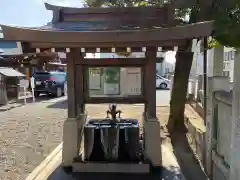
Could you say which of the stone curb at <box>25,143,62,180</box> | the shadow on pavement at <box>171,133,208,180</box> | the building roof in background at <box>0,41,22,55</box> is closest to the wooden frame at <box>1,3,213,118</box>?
the stone curb at <box>25,143,62,180</box>

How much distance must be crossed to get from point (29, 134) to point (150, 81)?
5.83 metres

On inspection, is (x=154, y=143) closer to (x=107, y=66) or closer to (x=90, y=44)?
(x=107, y=66)

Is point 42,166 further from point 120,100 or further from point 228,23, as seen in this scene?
point 228,23

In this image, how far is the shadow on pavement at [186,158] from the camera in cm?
741

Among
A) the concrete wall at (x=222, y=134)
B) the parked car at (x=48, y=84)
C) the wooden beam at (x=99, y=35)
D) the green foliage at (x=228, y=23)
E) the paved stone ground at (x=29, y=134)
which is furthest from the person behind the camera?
the parked car at (x=48, y=84)

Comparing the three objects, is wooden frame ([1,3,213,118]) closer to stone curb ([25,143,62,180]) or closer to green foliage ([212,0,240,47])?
green foliage ([212,0,240,47])

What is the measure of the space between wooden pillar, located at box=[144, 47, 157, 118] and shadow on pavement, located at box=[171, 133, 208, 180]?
5.25 ft

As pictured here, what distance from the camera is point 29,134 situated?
1145 centimetres

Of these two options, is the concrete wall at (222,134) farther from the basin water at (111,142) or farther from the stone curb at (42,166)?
the stone curb at (42,166)

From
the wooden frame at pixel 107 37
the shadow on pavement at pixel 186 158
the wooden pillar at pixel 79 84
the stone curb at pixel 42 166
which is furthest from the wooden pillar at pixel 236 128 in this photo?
the stone curb at pixel 42 166

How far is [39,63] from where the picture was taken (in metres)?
28.0

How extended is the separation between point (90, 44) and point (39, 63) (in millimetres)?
22699

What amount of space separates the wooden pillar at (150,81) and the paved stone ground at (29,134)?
10.3 ft

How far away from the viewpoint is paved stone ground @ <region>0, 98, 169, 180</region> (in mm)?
7904
